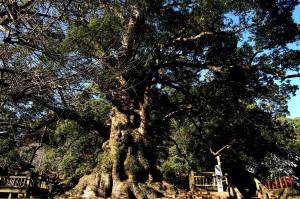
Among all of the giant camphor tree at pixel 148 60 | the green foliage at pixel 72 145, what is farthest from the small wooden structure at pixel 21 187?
the green foliage at pixel 72 145

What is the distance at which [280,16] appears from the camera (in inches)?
323

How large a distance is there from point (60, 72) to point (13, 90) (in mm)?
900

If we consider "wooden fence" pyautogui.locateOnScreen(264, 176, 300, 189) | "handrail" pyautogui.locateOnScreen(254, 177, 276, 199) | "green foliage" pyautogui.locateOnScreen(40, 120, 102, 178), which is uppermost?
"green foliage" pyautogui.locateOnScreen(40, 120, 102, 178)

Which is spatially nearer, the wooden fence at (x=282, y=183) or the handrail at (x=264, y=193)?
the handrail at (x=264, y=193)

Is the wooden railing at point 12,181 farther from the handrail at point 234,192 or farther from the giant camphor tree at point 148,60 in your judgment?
the handrail at point 234,192

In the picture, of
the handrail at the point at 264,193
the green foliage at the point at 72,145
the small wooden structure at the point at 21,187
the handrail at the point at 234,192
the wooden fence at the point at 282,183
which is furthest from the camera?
the green foliage at the point at 72,145

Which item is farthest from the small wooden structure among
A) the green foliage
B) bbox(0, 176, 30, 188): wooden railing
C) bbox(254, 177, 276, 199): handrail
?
bbox(254, 177, 276, 199): handrail

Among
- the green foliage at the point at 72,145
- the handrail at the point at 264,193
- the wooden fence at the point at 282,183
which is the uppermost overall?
the green foliage at the point at 72,145

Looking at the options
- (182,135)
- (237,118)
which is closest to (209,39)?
(237,118)

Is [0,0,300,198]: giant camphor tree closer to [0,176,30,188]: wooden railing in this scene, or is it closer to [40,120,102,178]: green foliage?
[0,176,30,188]: wooden railing

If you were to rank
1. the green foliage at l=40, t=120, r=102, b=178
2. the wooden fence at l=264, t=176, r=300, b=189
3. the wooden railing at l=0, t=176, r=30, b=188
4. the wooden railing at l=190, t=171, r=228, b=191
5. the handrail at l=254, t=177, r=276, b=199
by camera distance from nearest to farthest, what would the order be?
1. the handrail at l=254, t=177, r=276, b=199
2. the wooden railing at l=0, t=176, r=30, b=188
3. the wooden railing at l=190, t=171, r=228, b=191
4. the wooden fence at l=264, t=176, r=300, b=189
5. the green foliage at l=40, t=120, r=102, b=178

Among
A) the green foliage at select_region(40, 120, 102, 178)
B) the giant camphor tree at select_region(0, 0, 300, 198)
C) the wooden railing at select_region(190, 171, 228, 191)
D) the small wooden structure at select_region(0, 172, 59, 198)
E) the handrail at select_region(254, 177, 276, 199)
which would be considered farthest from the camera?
the green foliage at select_region(40, 120, 102, 178)

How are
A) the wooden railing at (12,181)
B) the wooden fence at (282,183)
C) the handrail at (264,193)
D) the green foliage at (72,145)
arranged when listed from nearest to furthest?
1. the handrail at (264,193)
2. the wooden railing at (12,181)
3. the wooden fence at (282,183)
4. the green foliage at (72,145)

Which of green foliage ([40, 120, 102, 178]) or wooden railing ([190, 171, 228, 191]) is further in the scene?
green foliage ([40, 120, 102, 178])
